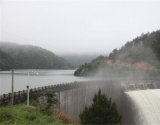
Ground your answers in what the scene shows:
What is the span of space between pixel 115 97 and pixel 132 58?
71.7 metres

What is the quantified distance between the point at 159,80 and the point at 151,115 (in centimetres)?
2832

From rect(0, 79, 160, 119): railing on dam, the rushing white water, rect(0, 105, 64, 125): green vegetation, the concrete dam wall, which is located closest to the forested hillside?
rect(0, 79, 160, 119): railing on dam

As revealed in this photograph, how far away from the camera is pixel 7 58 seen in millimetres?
31000

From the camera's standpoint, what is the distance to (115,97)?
Answer: 49.7 meters

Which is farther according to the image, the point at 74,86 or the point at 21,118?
the point at 74,86

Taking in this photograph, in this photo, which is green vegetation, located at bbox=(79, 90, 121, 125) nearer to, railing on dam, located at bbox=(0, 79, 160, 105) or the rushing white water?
railing on dam, located at bbox=(0, 79, 160, 105)

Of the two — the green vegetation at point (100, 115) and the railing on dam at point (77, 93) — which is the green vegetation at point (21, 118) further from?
the green vegetation at point (100, 115)

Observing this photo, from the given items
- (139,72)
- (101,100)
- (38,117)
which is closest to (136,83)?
(139,72)

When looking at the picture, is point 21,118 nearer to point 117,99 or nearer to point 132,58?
point 117,99

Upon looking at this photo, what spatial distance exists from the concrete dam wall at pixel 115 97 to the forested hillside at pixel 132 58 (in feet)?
153

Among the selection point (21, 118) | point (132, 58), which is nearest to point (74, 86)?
point (21, 118)

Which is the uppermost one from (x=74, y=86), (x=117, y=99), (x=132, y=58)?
(x=132, y=58)

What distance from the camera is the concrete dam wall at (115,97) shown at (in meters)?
38.1

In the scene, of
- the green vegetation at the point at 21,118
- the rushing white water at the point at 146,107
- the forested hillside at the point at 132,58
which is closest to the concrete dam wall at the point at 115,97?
the rushing white water at the point at 146,107
